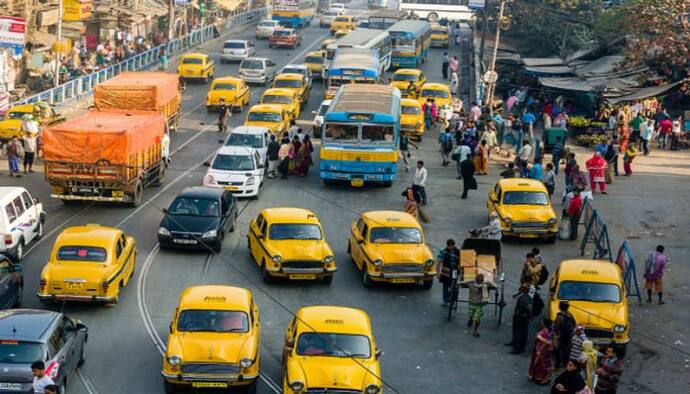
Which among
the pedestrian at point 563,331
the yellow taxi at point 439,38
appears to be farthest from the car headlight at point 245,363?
the yellow taxi at point 439,38

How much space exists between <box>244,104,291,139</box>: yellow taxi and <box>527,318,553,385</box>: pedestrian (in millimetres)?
23791

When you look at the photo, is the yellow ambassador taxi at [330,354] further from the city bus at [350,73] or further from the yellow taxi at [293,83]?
the yellow taxi at [293,83]

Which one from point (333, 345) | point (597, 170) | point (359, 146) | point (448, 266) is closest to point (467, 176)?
point (359, 146)

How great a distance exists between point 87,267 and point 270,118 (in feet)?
69.5

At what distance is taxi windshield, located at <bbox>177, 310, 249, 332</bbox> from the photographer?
66.4 ft

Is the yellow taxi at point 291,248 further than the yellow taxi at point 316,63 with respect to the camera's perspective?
No

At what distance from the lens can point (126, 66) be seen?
61.7 metres

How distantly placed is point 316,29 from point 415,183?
2389 inches

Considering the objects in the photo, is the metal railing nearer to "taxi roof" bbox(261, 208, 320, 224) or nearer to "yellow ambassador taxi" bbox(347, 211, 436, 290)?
"taxi roof" bbox(261, 208, 320, 224)

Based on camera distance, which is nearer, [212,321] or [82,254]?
[212,321]

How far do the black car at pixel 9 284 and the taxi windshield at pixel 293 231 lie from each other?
19.8 ft

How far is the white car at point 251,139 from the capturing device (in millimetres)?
39562

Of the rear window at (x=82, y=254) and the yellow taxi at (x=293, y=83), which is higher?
the yellow taxi at (x=293, y=83)

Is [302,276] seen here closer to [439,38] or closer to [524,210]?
[524,210]
